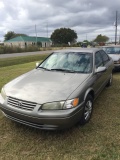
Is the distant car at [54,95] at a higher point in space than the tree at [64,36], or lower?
lower

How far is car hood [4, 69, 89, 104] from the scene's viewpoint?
3.14 metres

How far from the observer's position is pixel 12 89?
3.54 m

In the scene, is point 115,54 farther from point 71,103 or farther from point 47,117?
point 47,117

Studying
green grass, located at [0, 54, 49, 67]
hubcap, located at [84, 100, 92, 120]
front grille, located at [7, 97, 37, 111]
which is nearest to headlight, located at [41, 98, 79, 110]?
front grille, located at [7, 97, 37, 111]

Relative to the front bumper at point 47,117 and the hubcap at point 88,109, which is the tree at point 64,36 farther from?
the front bumper at point 47,117

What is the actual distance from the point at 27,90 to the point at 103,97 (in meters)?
2.84

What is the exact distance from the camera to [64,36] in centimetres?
8631

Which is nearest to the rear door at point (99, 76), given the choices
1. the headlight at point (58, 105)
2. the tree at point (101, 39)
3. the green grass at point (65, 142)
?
the green grass at point (65, 142)

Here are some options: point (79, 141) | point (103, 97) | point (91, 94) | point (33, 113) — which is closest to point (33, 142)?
point (33, 113)

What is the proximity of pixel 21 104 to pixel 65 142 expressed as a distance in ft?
3.35

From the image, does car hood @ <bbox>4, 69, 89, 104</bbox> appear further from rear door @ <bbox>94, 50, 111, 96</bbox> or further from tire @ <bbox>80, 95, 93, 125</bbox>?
rear door @ <bbox>94, 50, 111, 96</bbox>

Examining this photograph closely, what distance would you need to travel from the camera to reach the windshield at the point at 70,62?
4266 mm

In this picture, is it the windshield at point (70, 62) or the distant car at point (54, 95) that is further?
the windshield at point (70, 62)

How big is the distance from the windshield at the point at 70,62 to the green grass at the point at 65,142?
1.20 m
